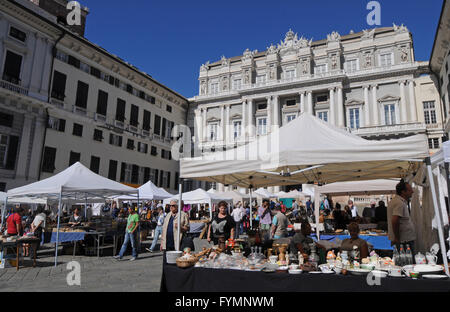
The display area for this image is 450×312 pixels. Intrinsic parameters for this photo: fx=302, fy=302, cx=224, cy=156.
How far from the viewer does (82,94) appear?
2641 centimetres

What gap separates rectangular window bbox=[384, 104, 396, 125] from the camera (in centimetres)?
3250

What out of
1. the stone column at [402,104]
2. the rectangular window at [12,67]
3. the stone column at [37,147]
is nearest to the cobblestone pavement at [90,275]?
the stone column at [37,147]

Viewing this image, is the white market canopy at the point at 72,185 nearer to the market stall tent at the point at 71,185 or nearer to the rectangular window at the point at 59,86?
the market stall tent at the point at 71,185

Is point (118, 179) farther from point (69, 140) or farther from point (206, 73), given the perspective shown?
point (206, 73)

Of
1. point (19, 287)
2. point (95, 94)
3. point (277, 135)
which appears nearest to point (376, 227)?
point (277, 135)

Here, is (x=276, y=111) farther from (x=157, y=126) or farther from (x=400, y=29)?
(x=400, y=29)

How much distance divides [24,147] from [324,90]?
98.1 feet

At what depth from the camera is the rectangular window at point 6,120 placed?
2020 cm

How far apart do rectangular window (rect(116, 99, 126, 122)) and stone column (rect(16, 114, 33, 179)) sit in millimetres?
9047

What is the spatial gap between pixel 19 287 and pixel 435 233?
7384 millimetres


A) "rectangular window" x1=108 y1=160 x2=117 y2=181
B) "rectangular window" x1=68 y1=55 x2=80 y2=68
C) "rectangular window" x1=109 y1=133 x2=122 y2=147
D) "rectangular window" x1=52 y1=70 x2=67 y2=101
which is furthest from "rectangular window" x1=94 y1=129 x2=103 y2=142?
"rectangular window" x1=68 y1=55 x2=80 y2=68

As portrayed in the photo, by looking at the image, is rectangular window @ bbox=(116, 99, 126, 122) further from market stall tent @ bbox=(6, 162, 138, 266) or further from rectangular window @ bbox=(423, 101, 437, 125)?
rectangular window @ bbox=(423, 101, 437, 125)

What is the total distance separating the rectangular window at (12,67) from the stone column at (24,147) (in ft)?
8.47

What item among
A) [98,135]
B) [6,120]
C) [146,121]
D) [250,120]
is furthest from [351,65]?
[6,120]
